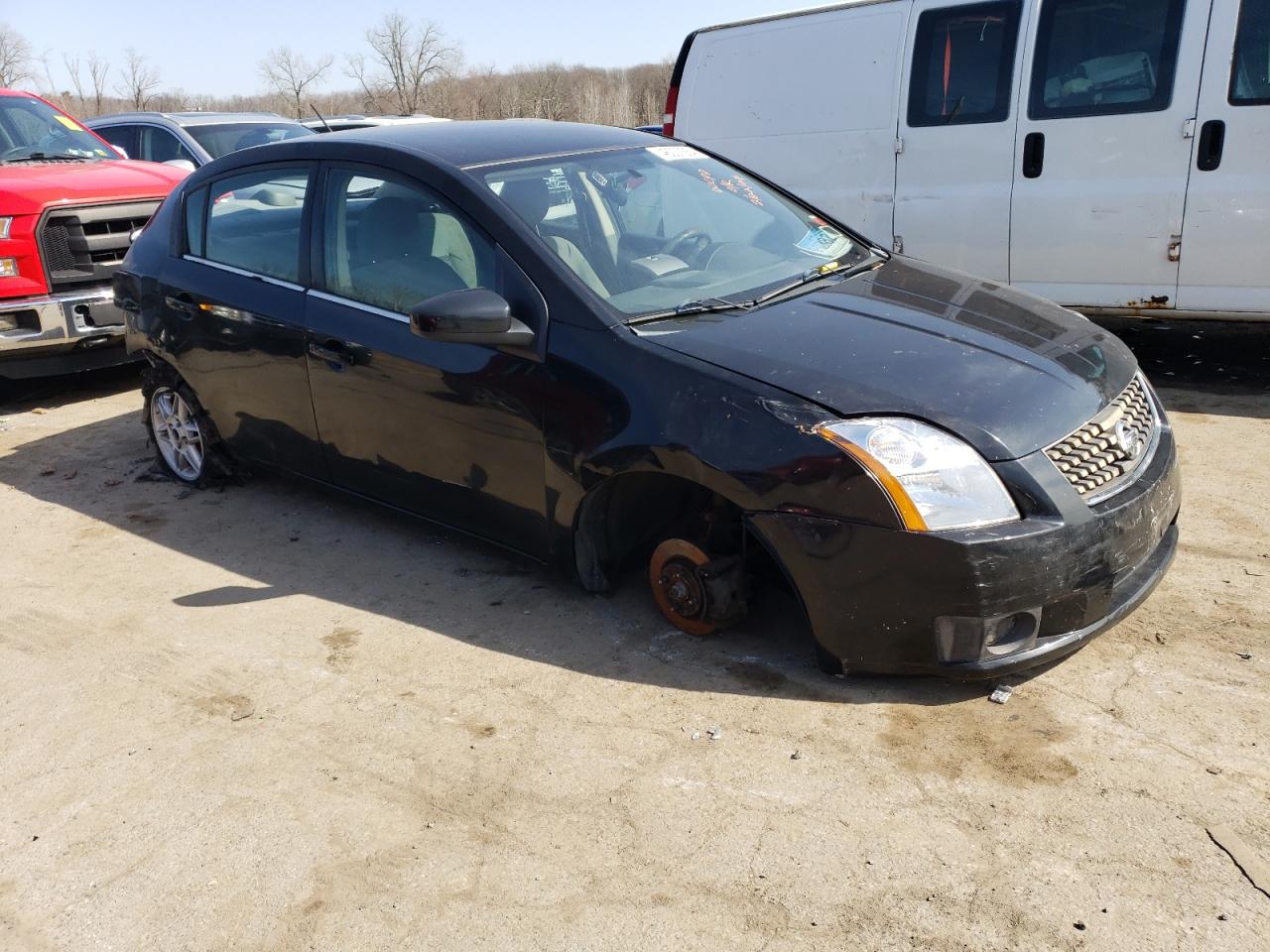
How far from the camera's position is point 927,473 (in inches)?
124

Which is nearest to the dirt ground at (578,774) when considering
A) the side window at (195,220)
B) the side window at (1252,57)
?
the side window at (195,220)

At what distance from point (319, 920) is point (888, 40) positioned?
20.0 ft

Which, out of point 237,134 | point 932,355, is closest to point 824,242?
point 932,355

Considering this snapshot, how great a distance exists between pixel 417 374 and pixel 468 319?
1.80 feet

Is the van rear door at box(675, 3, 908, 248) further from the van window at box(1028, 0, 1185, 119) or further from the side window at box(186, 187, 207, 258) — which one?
the side window at box(186, 187, 207, 258)

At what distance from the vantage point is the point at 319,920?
8.77 feet

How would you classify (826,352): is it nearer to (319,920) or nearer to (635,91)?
(319,920)

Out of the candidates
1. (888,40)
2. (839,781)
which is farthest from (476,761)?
(888,40)

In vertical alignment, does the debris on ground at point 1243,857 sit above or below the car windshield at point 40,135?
below

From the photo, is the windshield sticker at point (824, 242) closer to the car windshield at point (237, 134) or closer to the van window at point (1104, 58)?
the van window at point (1104, 58)

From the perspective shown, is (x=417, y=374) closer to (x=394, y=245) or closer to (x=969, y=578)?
(x=394, y=245)

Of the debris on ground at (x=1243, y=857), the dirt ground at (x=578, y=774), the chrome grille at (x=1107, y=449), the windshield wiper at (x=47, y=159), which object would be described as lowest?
the dirt ground at (x=578, y=774)

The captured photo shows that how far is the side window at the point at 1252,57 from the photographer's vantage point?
5820mm

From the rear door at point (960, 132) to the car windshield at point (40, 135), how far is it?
606 centimetres
